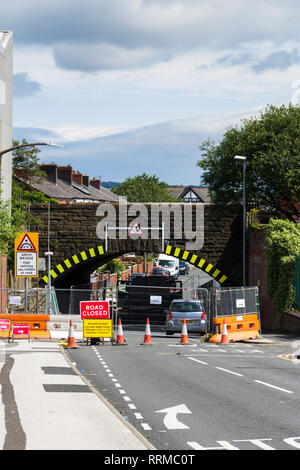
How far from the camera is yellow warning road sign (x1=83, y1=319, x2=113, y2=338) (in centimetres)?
2752

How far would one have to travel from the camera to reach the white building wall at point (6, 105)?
36406mm

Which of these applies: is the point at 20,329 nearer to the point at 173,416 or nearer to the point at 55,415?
the point at 173,416

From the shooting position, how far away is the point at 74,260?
45594 millimetres

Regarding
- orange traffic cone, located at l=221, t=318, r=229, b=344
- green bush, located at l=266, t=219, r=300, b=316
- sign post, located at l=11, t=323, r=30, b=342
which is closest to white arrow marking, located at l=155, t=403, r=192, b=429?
sign post, located at l=11, t=323, r=30, b=342

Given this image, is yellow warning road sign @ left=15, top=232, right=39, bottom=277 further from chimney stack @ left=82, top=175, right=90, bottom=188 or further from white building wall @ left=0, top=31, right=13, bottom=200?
chimney stack @ left=82, top=175, right=90, bottom=188

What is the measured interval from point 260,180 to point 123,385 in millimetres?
28309

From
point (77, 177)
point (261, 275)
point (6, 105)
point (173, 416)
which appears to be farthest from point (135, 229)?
point (77, 177)

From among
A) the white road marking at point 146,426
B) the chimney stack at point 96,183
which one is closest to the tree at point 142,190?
the chimney stack at point 96,183

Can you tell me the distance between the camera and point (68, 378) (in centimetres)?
1652

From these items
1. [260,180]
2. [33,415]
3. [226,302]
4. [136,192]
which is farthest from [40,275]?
[136,192]

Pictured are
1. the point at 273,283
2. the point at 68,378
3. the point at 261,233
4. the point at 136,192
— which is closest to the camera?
the point at 68,378

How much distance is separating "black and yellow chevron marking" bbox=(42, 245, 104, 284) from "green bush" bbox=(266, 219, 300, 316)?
38.4ft

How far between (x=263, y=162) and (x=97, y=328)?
57.5 feet

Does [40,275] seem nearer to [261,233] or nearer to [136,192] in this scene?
[261,233]
